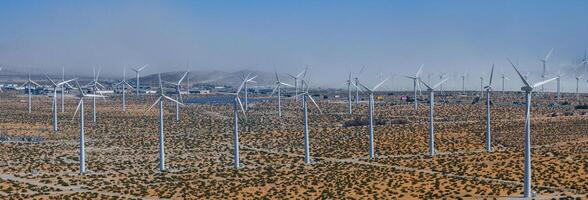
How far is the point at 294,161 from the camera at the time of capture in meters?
75.9

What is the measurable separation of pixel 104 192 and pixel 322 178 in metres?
17.0

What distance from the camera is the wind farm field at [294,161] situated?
57250 mm

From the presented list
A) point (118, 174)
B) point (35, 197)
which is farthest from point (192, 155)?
point (35, 197)

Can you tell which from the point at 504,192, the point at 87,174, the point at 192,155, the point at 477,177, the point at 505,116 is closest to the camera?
the point at 504,192

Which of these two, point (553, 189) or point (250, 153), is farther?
point (250, 153)

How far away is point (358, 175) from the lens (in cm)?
6481

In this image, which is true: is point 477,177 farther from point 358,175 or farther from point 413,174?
point 358,175

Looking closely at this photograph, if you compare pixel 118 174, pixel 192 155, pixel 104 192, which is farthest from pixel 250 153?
pixel 104 192

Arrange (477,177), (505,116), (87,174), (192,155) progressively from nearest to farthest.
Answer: (477,177) → (87,174) → (192,155) → (505,116)

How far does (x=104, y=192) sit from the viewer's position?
57.7 meters

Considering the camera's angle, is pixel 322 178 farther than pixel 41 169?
No

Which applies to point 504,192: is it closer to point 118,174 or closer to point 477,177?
point 477,177

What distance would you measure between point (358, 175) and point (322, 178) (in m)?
3.20

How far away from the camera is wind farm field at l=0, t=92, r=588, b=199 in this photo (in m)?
57.2
